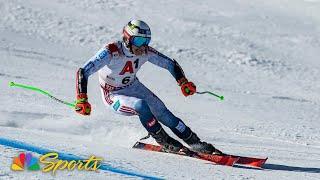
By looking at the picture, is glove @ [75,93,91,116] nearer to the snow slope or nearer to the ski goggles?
the snow slope

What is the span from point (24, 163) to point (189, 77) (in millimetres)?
10176

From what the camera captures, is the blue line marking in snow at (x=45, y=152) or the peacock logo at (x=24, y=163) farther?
the blue line marking in snow at (x=45, y=152)

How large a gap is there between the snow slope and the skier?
349 millimetres

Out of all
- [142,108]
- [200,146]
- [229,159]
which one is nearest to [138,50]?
[142,108]

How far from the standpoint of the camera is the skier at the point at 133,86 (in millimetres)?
6461

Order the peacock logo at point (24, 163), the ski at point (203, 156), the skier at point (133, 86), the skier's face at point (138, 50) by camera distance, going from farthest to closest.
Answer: the skier's face at point (138, 50)
the skier at point (133, 86)
the ski at point (203, 156)
the peacock logo at point (24, 163)

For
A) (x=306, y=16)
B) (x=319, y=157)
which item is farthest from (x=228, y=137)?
(x=306, y=16)

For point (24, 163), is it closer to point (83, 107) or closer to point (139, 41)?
point (83, 107)

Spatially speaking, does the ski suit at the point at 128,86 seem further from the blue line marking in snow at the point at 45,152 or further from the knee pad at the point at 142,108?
the blue line marking in snow at the point at 45,152

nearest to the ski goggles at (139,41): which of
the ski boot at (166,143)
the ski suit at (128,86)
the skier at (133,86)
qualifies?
the skier at (133,86)

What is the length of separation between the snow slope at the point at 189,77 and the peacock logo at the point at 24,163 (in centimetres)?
9

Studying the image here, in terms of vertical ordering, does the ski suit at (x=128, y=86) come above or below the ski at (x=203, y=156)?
above

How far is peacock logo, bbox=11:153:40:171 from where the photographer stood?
4.71 m

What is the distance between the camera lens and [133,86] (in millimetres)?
7227
